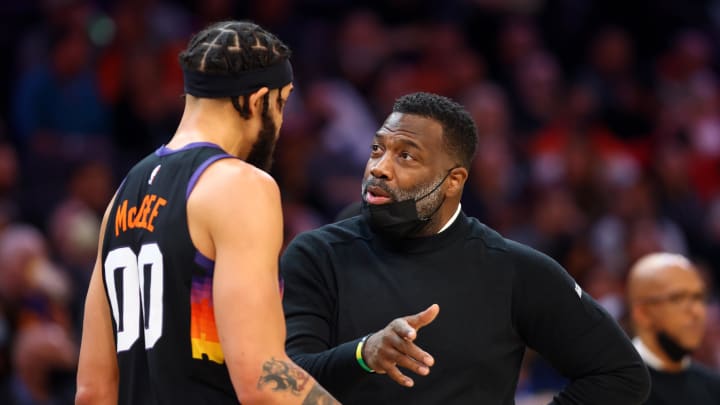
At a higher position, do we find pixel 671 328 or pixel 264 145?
pixel 264 145

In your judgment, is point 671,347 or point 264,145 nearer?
point 264,145

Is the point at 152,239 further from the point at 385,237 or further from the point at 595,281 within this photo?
the point at 595,281

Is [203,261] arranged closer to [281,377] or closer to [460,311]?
[281,377]

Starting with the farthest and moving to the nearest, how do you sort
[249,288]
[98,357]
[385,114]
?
[385,114] → [98,357] → [249,288]

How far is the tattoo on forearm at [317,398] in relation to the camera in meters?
3.05

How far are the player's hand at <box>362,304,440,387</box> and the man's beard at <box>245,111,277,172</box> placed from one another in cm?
60

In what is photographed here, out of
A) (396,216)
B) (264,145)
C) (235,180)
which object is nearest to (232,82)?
(264,145)

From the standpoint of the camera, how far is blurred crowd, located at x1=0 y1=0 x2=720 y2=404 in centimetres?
773

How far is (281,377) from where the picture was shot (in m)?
3.01

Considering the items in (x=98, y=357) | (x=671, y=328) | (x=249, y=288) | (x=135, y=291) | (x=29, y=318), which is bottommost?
(x=29, y=318)

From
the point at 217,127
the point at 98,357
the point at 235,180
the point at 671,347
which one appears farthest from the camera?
the point at 671,347

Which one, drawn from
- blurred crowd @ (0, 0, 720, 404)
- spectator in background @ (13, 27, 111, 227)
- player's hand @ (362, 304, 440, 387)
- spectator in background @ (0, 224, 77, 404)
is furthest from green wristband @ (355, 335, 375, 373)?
spectator in background @ (13, 27, 111, 227)

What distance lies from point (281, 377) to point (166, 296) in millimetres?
397

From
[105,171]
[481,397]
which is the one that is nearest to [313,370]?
[481,397]
